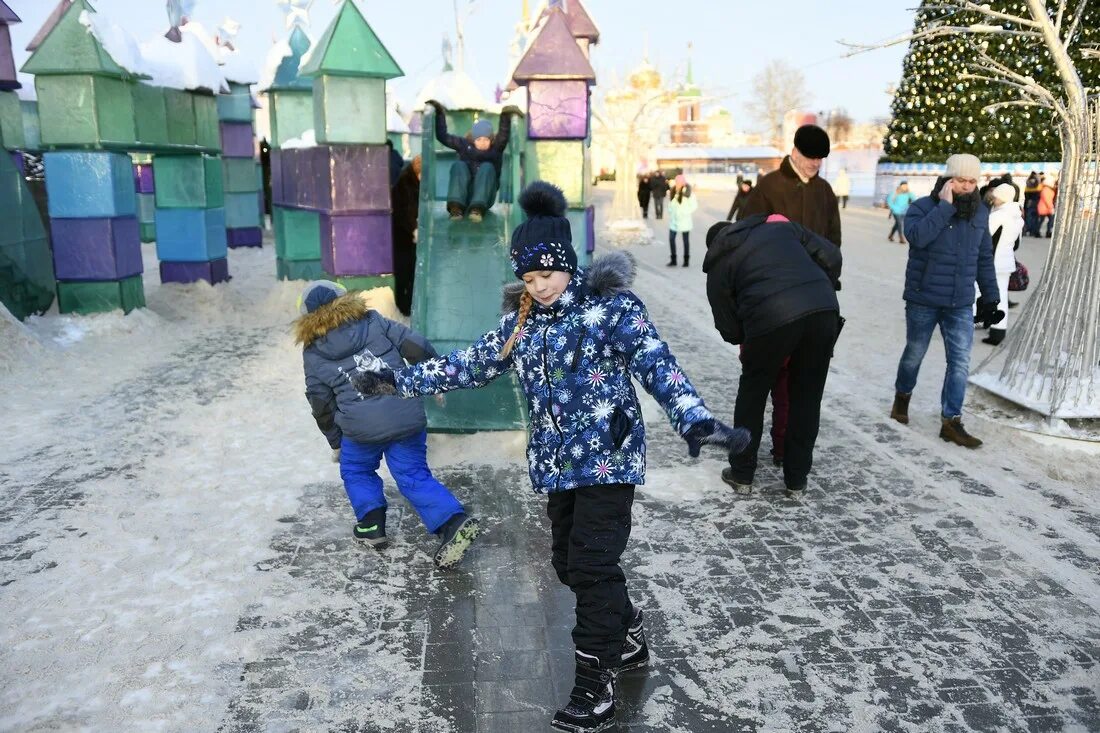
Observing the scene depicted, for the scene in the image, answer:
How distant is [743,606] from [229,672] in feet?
6.73

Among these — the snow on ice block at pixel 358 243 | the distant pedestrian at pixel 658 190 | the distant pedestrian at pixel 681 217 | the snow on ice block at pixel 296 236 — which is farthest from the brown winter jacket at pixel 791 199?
the distant pedestrian at pixel 658 190

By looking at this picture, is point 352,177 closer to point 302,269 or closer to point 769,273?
point 302,269

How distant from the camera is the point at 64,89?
9172 mm

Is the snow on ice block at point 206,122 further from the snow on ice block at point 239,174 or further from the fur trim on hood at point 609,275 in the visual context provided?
the fur trim on hood at point 609,275

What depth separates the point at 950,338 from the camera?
18.9 ft

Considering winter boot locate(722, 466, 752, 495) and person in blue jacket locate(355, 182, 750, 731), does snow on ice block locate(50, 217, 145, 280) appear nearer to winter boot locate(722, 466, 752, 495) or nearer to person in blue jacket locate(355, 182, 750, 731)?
winter boot locate(722, 466, 752, 495)

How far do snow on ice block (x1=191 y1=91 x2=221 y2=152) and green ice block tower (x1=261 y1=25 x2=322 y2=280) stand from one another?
756 mm

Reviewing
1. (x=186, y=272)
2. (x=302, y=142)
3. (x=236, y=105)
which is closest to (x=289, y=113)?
(x=302, y=142)

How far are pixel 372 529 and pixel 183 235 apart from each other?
9.22 m

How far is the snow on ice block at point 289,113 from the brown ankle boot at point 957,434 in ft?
30.5

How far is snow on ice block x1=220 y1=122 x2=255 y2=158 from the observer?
16438 mm

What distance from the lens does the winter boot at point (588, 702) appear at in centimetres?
286

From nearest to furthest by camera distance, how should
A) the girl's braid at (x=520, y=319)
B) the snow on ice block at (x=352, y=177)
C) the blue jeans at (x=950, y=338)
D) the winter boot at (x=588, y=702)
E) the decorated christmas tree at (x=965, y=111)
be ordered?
1. the winter boot at (x=588, y=702)
2. the girl's braid at (x=520, y=319)
3. the blue jeans at (x=950, y=338)
4. the snow on ice block at (x=352, y=177)
5. the decorated christmas tree at (x=965, y=111)

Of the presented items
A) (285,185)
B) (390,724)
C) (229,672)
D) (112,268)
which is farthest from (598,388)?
(285,185)
